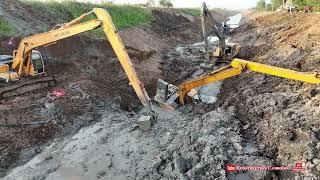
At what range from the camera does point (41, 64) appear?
53.5 feet

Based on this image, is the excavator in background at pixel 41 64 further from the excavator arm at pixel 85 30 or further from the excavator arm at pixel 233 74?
the excavator arm at pixel 233 74

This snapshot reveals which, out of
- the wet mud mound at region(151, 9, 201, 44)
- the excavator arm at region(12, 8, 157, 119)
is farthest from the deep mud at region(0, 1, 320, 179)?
the wet mud mound at region(151, 9, 201, 44)

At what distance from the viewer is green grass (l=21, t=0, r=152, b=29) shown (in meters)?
24.1

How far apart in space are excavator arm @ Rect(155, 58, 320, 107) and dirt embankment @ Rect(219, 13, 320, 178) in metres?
0.81

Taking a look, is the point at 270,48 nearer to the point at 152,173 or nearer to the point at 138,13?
the point at 152,173

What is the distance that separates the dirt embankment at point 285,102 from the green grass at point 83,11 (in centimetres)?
1091

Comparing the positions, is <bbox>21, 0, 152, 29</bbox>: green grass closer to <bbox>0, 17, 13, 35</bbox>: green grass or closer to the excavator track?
<bbox>0, 17, 13, 35</bbox>: green grass

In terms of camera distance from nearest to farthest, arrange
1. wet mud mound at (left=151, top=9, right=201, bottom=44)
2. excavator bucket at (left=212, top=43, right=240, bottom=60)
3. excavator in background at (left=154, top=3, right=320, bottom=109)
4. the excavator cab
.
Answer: excavator in background at (left=154, top=3, right=320, bottom=109), the excavator cab, excavator bucket at (left=212, top=43, right=240, bottom=60), wet mud mound at (left=151, top=9, right=201, bottom=44)

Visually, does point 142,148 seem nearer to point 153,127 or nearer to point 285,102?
point 153,127

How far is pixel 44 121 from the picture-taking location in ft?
43.8

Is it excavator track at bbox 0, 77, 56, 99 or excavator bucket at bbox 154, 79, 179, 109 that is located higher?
excavator track at bbox 0, 77, 56, 99

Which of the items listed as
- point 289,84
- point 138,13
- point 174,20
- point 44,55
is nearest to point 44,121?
point 44,55

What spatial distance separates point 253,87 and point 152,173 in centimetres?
682

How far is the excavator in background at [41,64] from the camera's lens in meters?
12.7
